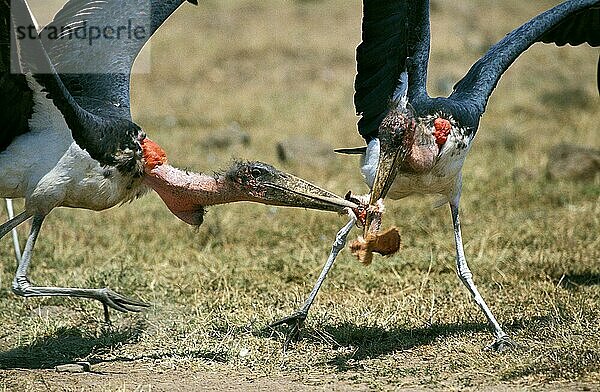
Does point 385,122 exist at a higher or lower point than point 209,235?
higher

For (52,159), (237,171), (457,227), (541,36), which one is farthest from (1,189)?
(541,36)

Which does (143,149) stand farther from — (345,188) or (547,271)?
(345,188)

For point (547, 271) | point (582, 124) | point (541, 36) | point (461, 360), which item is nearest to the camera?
point (461, 360)

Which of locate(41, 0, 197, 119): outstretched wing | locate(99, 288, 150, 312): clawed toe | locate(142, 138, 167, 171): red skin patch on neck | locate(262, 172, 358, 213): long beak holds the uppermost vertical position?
locate(41, 0, 197, 119): outstretched wing

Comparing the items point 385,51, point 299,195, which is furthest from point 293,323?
point 385,51

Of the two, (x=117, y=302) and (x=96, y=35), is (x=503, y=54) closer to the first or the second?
(x=96, y=35)

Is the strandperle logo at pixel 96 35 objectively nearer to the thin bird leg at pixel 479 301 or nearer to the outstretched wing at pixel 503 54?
the outstretched wing at pixel 503 54

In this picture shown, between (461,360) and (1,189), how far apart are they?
265 centimetres

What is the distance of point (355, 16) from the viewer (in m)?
16.6

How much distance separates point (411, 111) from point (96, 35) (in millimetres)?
2166

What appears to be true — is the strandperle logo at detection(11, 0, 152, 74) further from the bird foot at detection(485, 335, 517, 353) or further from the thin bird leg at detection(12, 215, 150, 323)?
the bird foot at detection(485, 335, 517, 353)

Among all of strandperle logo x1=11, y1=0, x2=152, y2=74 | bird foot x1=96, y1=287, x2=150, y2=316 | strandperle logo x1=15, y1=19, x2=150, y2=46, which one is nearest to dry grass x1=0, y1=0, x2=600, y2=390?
bird foot x1=96, y1=287, x2=150, y2=316

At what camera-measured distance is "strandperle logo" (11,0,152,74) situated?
593 cm

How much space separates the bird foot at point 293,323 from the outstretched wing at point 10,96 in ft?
5.90
